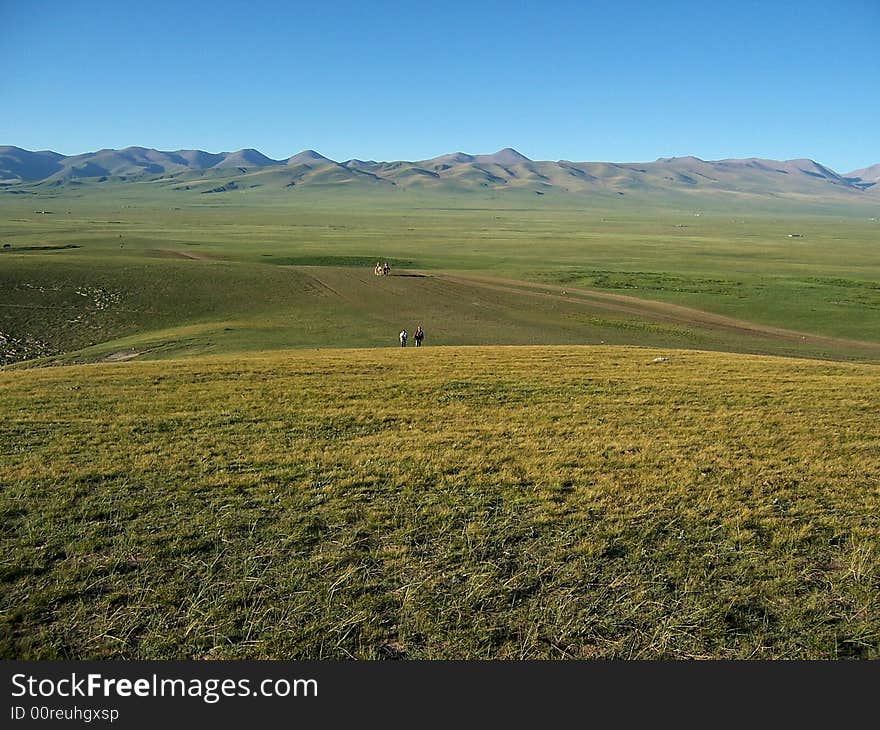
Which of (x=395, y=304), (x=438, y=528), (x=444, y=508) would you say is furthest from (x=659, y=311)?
(x=438, y=528)

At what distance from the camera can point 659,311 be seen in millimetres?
67000

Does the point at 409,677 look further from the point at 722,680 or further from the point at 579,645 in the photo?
the point at 722,680

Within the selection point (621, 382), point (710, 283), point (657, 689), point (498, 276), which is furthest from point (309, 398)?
point (710, 283)

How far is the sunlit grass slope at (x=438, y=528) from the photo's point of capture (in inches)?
324

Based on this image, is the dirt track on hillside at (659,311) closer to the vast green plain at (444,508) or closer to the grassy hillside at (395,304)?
the grassy hillside at (395,304)

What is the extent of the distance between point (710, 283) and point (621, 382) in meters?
76.3

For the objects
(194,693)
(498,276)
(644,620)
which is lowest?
→ (194,693)

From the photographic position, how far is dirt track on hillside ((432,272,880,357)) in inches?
2189

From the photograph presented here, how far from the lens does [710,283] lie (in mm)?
89875

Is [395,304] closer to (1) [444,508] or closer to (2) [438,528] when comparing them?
(1) [444,508]

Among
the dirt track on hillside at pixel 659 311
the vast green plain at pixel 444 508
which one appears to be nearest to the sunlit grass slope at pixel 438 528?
the vast green plain at pixel 444 508

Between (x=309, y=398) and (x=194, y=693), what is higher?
(x=309, y=398)

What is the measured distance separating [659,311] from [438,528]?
62026 mm

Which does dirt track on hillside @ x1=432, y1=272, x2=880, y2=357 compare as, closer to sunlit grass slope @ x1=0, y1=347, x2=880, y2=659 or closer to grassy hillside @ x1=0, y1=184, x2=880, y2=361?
grassy hillside @ x1=0, y1=184, x2=880, y2=361
